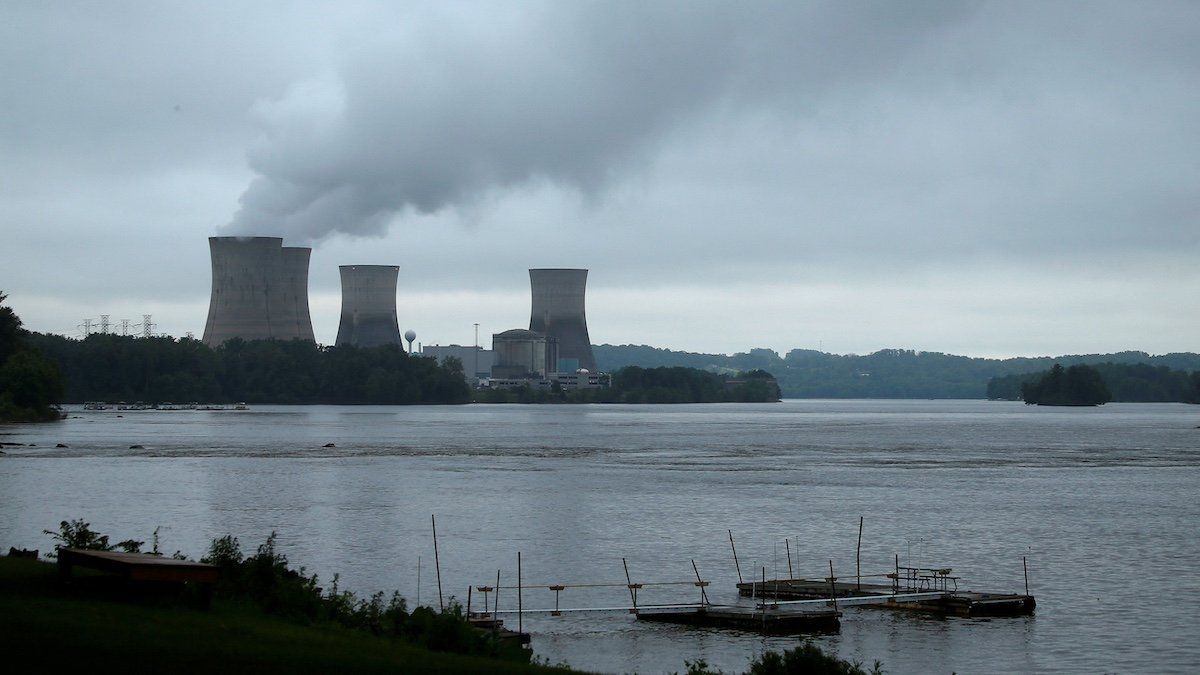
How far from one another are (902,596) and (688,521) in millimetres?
12925

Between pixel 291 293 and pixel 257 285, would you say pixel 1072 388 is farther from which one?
pixel 257 285

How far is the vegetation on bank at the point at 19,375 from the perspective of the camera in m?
88.4

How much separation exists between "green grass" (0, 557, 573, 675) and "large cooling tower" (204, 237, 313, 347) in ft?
305

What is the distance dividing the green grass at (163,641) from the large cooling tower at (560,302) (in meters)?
122

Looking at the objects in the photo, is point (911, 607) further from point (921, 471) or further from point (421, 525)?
point (921, 471)

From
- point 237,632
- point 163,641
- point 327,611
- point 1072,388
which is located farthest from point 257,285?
point 1072,388

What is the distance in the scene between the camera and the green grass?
397 inches

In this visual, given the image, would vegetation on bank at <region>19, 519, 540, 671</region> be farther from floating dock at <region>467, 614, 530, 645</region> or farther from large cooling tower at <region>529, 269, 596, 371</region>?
large cooling tower at <region>529, 269, 596, 371</region>

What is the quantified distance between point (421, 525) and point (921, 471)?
29.8m

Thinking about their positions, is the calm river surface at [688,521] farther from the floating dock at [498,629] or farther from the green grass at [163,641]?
the green grass at [163,641]

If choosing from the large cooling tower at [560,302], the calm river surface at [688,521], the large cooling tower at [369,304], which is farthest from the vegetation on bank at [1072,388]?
the calm river surface at [688,521]

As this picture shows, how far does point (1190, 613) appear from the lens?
76.9 feet

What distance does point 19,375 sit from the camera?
8906cm

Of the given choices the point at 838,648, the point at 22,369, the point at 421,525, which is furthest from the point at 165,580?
the point at 22,369
